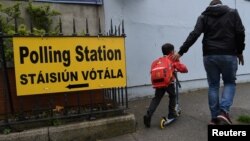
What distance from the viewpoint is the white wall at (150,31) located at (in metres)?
6.86

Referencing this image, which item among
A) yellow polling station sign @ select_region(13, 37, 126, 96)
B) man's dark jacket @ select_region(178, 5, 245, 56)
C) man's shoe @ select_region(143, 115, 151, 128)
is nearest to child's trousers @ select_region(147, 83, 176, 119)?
man's shoe @ select_region(143, 115, 151, 128)

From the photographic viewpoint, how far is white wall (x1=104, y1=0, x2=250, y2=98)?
686cm

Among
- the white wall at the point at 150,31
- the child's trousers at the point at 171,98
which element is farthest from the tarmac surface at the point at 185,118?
the white wall at the point at 150,31

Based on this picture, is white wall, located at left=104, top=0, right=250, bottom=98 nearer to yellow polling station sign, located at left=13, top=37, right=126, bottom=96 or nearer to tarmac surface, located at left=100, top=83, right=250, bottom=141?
tarmac surface, located at left=100, top=83, right=250, bottom=141

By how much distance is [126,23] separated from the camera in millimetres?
6828

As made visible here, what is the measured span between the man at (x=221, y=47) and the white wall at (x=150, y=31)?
7.23ft

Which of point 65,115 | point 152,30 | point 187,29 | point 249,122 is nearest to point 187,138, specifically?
point 249,122

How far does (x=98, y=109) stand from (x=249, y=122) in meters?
2.20

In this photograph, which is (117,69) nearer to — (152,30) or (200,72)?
(152,30)

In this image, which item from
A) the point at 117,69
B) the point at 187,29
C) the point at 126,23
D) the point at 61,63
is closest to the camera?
the point at 61,63

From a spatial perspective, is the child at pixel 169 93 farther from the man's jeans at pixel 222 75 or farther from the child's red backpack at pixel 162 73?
the man's jeans at pixel 222 75

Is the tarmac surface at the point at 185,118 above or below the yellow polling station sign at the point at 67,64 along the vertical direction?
below

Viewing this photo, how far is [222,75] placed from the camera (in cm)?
487

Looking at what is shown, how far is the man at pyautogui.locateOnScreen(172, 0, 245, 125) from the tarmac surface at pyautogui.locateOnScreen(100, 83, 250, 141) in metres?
0.41
